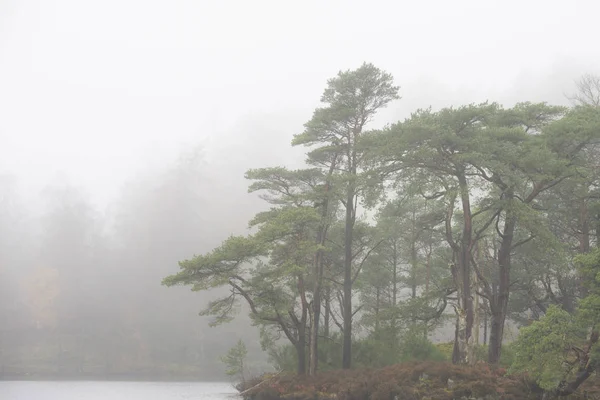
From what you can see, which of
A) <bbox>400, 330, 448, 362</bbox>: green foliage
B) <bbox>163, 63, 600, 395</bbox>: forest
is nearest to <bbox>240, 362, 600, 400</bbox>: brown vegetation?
<bbox>163, 63, 600, 395</bbox>: forest

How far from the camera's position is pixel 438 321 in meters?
25.9

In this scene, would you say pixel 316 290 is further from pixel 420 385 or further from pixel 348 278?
A: pixel 420 385

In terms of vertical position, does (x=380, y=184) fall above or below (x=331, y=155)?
below

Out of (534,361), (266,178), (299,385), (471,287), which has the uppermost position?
(266,178)

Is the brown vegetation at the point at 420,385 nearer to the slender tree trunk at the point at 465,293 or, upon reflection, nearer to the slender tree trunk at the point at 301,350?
the slender tree trunk at the point at 465,293

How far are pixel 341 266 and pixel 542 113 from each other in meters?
16.4

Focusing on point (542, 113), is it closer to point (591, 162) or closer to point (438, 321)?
point (591, 162)

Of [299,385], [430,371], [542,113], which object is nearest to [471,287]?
[430,371]

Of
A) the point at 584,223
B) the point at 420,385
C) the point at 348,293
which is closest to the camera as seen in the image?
the point at 420,385

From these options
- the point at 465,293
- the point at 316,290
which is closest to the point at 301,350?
the point at 316,290

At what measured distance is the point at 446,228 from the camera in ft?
78.9

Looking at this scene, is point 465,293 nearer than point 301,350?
Yes

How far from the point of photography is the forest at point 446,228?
1919 centimetres

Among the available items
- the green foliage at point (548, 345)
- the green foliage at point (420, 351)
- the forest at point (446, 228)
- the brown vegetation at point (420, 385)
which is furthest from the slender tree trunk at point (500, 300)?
the green foliage at point (548, 345)
